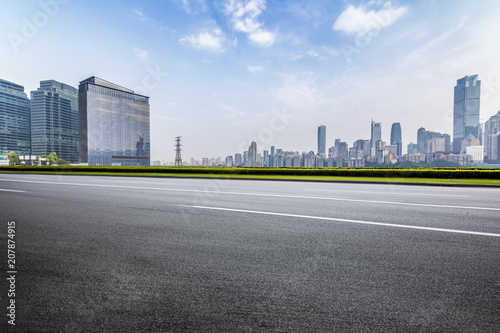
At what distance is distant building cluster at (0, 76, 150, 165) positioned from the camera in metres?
86.8

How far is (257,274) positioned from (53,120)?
13114 centimetres

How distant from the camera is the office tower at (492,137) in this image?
890 inches

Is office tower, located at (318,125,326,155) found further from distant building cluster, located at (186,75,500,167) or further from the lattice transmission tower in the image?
the lattice transmission tower

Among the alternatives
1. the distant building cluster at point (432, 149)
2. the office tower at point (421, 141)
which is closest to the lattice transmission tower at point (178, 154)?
the distant building cluster at point (432, 149)

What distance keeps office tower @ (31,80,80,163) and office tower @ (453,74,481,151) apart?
424 feet

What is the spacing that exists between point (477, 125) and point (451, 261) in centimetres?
3331

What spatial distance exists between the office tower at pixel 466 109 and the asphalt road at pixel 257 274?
99.1 ft

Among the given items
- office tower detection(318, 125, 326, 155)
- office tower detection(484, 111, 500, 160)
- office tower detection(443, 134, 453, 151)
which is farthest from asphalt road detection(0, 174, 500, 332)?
office tower detection(318, 125, 326, 155)

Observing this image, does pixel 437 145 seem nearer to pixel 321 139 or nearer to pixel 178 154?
pixel 321 139

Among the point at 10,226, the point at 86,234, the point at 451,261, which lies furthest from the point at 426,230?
the point at 10,226

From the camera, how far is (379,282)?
88.7 inches

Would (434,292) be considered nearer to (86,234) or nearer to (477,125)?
(86,234)

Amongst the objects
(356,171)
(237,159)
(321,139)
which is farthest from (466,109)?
(237,159)

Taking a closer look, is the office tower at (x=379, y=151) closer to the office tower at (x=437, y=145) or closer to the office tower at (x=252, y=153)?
the office tower at (x=437, y=145)
